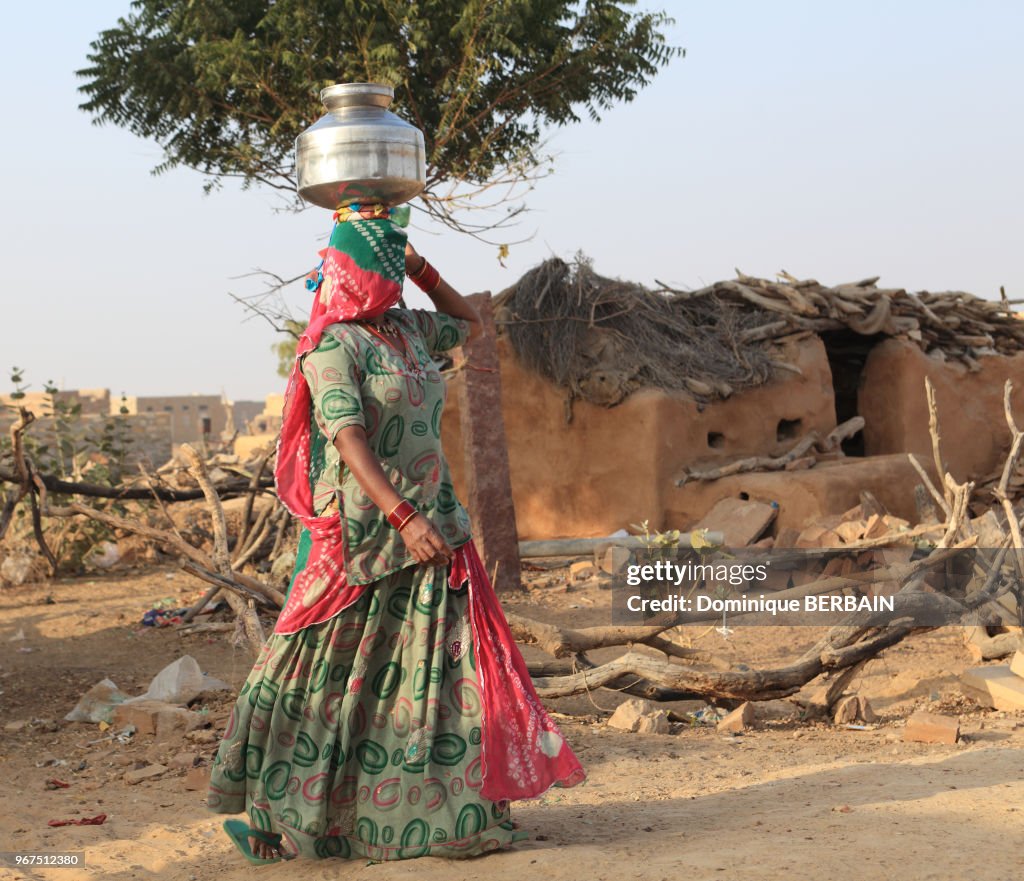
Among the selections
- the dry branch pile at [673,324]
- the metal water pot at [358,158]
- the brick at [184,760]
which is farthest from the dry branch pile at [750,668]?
the dry branch pile at [673,324]

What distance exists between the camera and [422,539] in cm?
270

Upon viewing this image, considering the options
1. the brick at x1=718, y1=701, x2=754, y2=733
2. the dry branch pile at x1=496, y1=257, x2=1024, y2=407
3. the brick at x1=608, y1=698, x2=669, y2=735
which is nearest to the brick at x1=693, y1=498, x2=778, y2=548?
the dry branch pile at x1=496, y1=257, x2=1024, y2=407

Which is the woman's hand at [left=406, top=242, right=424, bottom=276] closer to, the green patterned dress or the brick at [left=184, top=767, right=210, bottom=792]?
the green patterned dress

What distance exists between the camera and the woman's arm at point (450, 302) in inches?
123

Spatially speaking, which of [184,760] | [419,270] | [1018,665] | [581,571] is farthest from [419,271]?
[581,571]

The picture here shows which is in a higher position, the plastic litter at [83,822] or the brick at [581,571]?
the brick at [581,571]

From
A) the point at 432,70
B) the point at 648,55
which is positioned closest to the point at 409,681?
the point at 432,70

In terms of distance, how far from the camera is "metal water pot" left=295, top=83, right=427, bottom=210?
2.94 meters

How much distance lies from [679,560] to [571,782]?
4846 mm

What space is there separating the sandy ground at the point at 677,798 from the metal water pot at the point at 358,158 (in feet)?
5.62

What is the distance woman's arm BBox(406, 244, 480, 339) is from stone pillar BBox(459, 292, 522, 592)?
4.42 meters

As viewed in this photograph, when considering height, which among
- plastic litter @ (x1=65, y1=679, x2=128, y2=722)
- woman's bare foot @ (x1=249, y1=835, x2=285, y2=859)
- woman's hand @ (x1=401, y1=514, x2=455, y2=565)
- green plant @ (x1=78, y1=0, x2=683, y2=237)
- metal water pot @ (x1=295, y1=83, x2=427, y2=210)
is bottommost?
plastic litter @ (x1=65, y1=679, x2=128, y2=722)

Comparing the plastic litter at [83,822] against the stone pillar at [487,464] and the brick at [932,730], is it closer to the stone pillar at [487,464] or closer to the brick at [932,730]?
the brick at [932,730]

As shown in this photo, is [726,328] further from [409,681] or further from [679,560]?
[409,681]
